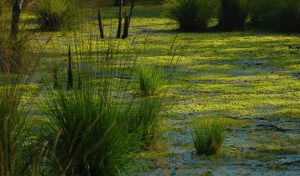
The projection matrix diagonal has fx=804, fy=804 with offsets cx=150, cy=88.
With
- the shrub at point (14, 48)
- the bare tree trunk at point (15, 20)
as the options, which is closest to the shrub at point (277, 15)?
the bare tree trunk at point (15, 20)

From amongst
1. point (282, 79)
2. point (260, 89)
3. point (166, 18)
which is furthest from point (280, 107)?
point (166, 18)

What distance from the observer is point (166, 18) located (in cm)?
1328

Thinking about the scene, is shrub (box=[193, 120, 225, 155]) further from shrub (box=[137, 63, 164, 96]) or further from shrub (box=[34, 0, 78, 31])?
shrub (box=[34, 0, 78, 31])

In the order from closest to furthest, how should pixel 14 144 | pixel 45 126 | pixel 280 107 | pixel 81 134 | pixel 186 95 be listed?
pixel 14 144 < pixel 81 134 < pixel 45 126 < pixel 280 107 < pixel 186 95

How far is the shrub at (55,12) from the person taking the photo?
35.9 ft

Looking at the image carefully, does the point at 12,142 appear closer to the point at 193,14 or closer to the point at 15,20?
the point at 15,20

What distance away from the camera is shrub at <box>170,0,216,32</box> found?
472 inches

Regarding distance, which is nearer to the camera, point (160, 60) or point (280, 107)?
point (280, 107)

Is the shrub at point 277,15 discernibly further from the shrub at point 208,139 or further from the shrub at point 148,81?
the shrub at point 208,139

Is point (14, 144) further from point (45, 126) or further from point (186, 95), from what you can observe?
point (186, 95)

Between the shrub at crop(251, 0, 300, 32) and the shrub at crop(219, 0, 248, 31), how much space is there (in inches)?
13.5

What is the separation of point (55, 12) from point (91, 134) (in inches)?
295

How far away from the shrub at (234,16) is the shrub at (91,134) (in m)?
8.16

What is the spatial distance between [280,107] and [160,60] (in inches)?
107
